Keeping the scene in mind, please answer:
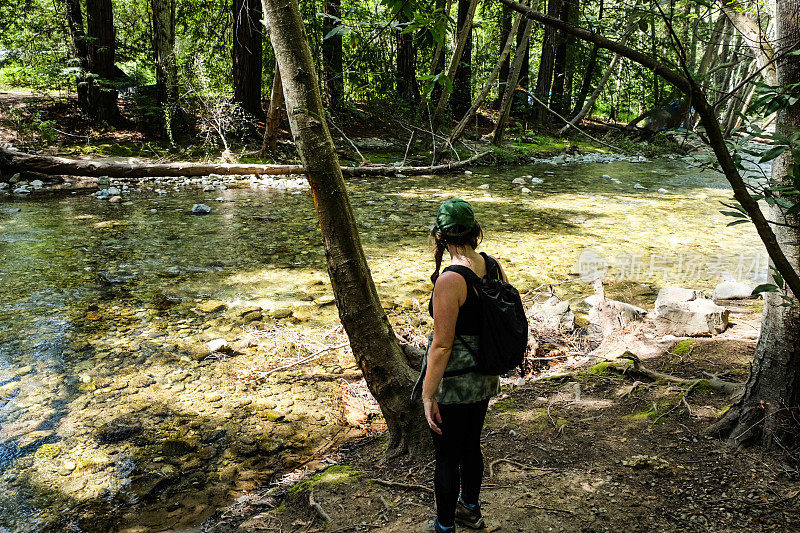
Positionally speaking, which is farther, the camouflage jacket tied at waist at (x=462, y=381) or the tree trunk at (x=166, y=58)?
the tree trunk at (x=166, y=58)

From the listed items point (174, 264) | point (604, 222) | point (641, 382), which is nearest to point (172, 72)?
point (174, 264)

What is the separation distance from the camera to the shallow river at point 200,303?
322cm

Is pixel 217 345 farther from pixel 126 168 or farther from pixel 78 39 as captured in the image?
pixel 78 39

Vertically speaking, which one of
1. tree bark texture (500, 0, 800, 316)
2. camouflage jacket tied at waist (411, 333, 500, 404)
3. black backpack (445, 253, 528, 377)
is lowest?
camouflage jacket tied at waist (411, 333, 500, 404)

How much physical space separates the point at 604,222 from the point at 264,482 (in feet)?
24.8

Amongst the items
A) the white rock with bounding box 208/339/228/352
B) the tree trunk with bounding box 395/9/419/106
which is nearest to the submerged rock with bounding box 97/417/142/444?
the white rock with bounding box 208/339/228/352

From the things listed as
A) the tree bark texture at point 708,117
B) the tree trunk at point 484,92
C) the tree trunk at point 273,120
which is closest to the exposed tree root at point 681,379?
the tree bark texture at point 708,117

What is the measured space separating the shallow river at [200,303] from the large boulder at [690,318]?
1.09 m

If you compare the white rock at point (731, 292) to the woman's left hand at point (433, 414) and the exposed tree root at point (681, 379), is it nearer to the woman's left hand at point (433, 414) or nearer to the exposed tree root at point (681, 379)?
the exposed tree root at point (681, 379)

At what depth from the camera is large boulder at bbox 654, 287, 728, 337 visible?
4.34 m

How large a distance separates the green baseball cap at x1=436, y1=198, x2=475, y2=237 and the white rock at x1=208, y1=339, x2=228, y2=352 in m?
3.08

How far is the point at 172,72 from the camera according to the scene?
13.8m

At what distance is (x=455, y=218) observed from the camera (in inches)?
87.0

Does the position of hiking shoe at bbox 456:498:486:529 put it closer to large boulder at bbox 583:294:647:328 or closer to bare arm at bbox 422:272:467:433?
bare arm at bbox 422:272:467:433
